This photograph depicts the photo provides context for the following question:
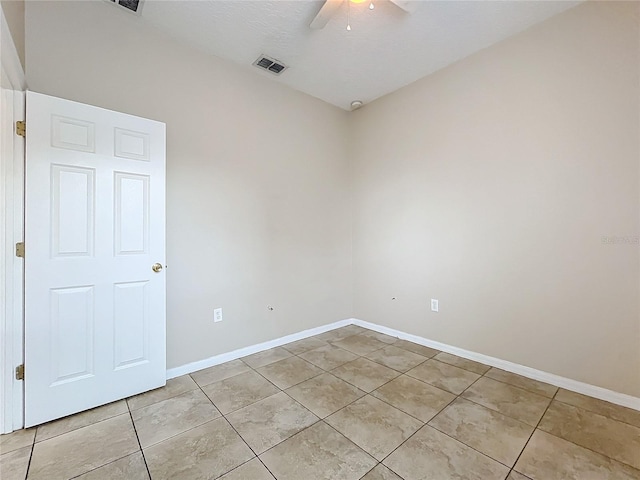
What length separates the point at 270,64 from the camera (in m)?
2.71

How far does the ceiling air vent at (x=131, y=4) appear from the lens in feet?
6.62

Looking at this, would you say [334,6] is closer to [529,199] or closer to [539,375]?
[529,199]

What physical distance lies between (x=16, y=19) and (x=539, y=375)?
4.26 meters

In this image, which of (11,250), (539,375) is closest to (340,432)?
(539,375)

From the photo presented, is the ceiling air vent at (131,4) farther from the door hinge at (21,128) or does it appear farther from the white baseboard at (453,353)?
→ the white baseboard at (453,353)

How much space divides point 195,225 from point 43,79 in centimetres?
132

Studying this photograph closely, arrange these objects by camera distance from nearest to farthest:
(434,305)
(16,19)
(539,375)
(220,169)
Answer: (16,19)
(539,375)
(220,169)
(434,305)

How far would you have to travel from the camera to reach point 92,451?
1.53m

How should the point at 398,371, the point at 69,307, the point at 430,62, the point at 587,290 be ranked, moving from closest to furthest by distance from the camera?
the point at 69,307, the point at 587,290, the point at 398,371, the point at 430,62

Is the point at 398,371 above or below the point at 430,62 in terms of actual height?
below

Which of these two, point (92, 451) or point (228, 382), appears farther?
point (228, 382)

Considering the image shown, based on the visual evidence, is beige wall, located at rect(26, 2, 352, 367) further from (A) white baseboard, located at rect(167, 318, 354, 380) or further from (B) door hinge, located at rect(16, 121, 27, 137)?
(B) door hinge, located at rect(16, 121, 27, 137)

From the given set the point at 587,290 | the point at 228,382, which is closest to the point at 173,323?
the point at 228,382

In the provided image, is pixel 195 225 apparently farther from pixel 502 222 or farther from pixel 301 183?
pixel 502 222
